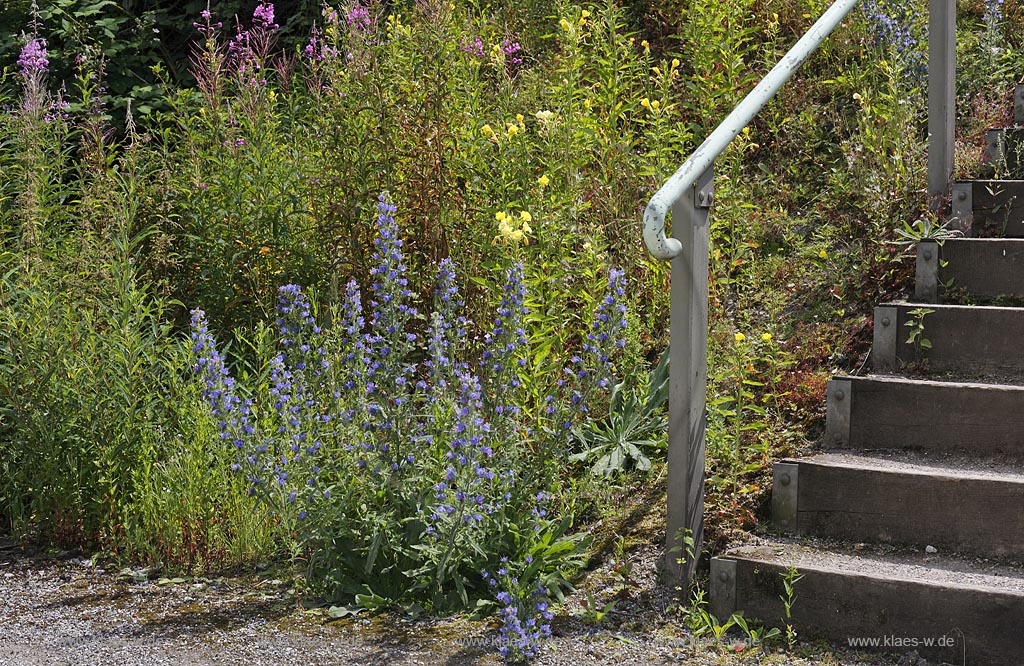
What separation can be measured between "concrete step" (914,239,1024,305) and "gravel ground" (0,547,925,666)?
1566 millimetres

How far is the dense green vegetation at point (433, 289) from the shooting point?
3.69 meters

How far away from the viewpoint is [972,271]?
404 centimetres

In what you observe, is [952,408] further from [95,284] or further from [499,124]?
[95,284]

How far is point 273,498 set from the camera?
3818mm

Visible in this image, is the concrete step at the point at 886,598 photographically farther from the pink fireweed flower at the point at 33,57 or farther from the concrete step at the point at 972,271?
the pink fireweed flower at the point at 33,57

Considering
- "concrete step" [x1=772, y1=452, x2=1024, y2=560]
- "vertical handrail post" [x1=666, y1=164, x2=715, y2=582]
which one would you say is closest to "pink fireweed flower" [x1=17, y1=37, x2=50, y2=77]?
"vertical handrail post" [x1=666, y1=164, x2=715, y2=582]

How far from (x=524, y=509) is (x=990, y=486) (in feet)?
5.03

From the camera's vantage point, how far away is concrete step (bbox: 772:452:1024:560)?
10.7 ft

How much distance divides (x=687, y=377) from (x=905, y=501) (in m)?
0.81

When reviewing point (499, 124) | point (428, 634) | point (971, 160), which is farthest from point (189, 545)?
point (971, 160)

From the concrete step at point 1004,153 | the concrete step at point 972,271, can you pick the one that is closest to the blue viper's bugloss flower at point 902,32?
the concrete step at point 1004,153

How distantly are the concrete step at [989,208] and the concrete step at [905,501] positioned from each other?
121 centimetres

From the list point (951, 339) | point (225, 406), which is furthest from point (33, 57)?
point (951, 339)

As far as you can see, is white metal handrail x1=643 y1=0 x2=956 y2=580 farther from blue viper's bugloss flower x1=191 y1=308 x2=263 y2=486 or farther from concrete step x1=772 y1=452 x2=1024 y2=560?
blue viper's bugloss flower x1=191 y1=308 x2=263 y2=486
